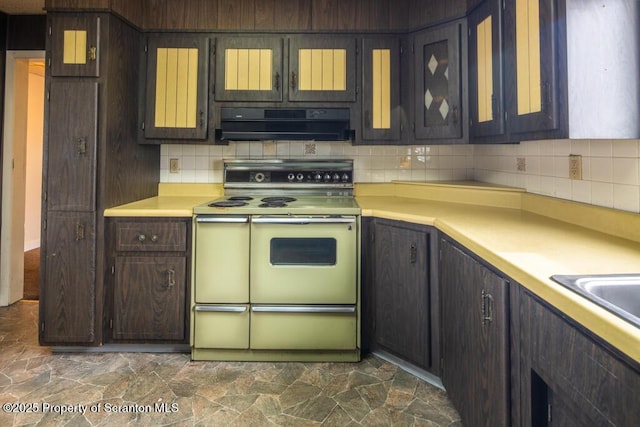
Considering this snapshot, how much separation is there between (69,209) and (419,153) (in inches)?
93.8

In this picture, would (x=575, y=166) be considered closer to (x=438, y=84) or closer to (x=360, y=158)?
(x=438, y=84)

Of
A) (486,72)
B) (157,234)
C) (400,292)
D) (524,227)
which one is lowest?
(400,292)

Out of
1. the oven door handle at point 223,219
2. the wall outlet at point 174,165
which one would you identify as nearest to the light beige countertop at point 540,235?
the oven door handle at point 223,219

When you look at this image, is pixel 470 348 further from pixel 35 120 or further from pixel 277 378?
pixel 35 120

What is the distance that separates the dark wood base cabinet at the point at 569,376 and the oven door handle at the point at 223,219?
5.03ft

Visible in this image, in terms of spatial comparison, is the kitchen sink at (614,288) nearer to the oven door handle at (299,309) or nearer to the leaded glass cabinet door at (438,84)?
the oven door handle at (299,309)

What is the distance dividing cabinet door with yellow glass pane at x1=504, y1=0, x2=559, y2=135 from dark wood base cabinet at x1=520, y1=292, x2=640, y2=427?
2.60 feet

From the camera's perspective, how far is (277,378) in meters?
2.06

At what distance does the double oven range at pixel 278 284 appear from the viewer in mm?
2195

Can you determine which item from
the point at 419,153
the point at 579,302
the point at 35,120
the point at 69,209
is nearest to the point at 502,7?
the point at 419,153

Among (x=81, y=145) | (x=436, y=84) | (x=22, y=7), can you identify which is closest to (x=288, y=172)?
(x=436, y=84)

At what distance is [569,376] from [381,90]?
6.89 feet

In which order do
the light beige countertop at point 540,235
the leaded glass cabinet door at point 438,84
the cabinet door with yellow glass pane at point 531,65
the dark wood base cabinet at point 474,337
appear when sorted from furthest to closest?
the leaded glass cabinet door at point 438,84 → the cabinet door with yellow glass pane at point 531,65 → the dark wood base cabinet at point 474,337 → the light beige countertop at point 540,235

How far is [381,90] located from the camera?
8.39ft
